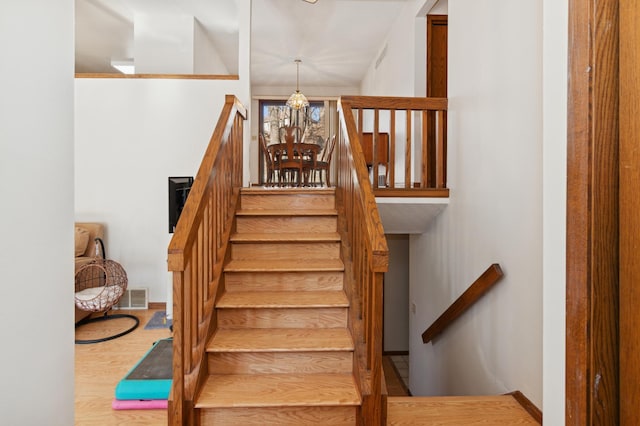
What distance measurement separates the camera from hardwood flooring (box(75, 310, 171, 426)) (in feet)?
7.38

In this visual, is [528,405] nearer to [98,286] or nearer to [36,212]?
[36,212]

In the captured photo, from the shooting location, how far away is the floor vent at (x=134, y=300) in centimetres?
462

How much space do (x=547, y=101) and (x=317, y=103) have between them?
805 centimetres

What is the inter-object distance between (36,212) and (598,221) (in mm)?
1731

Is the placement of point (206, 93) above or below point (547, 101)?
above

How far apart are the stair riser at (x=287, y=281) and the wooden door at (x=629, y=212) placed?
6.03ft

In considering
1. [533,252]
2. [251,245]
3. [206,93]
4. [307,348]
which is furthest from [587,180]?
[206,93]

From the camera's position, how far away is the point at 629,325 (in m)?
0.93

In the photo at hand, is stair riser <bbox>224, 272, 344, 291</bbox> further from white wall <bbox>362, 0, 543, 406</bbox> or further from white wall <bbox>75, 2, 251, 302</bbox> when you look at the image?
white wall <bbox>75, 2, 251, 302</bbox>

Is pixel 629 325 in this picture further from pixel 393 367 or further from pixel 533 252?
→ pixel 393 367

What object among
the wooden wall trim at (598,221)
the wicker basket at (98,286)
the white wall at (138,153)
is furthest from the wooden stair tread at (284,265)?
the white wall at (138,153)

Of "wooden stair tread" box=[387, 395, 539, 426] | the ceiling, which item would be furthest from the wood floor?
the ceiling

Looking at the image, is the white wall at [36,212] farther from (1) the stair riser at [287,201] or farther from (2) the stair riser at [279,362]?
(1) the stair riser at [287,201]

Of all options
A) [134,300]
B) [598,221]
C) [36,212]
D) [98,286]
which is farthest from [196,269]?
[134,300]
